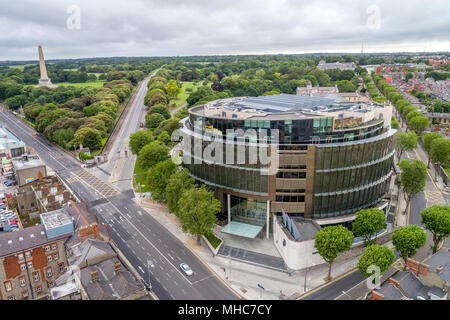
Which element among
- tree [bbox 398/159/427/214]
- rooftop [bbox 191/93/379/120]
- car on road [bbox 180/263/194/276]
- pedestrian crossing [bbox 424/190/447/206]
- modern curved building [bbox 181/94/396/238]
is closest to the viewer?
car on road [bbox 180/263/194/276]

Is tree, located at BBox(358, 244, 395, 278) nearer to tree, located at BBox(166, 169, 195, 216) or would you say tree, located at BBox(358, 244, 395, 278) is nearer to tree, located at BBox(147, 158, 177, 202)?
tree, located at BBox(166, 169, 195, 216)

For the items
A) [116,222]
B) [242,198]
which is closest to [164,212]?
[116,222]

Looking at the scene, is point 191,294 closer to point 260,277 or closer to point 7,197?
point 260,277

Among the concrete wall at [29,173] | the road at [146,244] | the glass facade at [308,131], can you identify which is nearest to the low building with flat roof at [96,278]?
the road at [146,244]

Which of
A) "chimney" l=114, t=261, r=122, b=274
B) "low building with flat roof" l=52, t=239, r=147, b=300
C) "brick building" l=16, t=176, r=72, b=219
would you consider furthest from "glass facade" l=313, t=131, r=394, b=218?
"brick building" l=16, t=176, r=72, b=219

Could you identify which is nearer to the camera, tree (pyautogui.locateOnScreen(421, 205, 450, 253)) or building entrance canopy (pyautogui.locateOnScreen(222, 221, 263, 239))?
tree (pyautogui.locateOnScreen(421, 205, 450, 253))

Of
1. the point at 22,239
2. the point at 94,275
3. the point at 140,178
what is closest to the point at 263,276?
the point at 94,275

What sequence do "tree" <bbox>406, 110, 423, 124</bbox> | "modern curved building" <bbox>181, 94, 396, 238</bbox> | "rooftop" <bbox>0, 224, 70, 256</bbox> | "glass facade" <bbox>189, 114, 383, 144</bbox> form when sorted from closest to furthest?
1. "rooftop" <bbox>0, 224, 70, 256</bbox>
2. "modern curved building" <bbox>181, 94, 396, 238</bbox>
3. "glass facade" <bbox>189, 114, 383, 144</bbox>
4. "tree" <bbox>406, 110, 423, 124</bbox>
